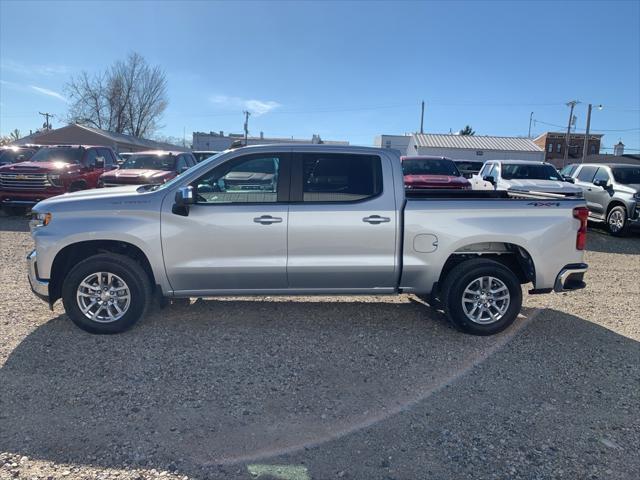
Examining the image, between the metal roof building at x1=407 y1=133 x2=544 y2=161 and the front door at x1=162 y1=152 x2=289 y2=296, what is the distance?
4660 centimetres

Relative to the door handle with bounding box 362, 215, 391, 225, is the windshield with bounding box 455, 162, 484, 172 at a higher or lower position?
higher

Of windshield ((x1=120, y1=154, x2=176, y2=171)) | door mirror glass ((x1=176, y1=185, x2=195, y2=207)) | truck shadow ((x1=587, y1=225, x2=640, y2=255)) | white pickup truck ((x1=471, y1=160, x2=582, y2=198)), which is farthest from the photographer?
windshield ((x1=120, y1=154, x2=176, y2=171))

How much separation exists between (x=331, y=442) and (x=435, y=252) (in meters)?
Result: 2.33

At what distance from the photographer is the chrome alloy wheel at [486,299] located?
16.2 feet

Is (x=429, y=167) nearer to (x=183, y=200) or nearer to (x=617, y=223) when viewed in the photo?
(x=617, y=223)

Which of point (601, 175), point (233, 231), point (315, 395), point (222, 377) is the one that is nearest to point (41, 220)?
point (233, 231)

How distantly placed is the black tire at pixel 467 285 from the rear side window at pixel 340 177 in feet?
3.87

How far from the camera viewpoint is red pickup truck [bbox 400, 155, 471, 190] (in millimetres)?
11516

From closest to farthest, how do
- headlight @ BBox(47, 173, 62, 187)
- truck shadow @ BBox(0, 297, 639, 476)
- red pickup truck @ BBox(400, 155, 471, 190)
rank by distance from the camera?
truck shadow @ BBox(0, 297, 639, 476)
red pickup truck @ BBox(400, 155, 471, 190)
headlight @ BBox(47, 173, 62, 187)

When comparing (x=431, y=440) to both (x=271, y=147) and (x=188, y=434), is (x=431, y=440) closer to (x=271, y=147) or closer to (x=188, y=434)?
(x=188, y=434)

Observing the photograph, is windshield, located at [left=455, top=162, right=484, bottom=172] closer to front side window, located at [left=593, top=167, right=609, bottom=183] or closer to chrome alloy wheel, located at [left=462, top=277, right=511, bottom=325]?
front side window, located at [left=593, top=167, right=609, bottom=183]

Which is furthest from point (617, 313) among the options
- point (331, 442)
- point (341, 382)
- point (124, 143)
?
point (124, 143)

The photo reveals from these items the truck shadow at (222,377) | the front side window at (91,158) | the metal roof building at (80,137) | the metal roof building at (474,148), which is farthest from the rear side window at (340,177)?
the metal roof building at (80,137)

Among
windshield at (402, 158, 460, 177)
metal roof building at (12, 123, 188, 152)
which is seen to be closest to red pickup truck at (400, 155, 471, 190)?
windshield at (402, 158, 460, 177)
